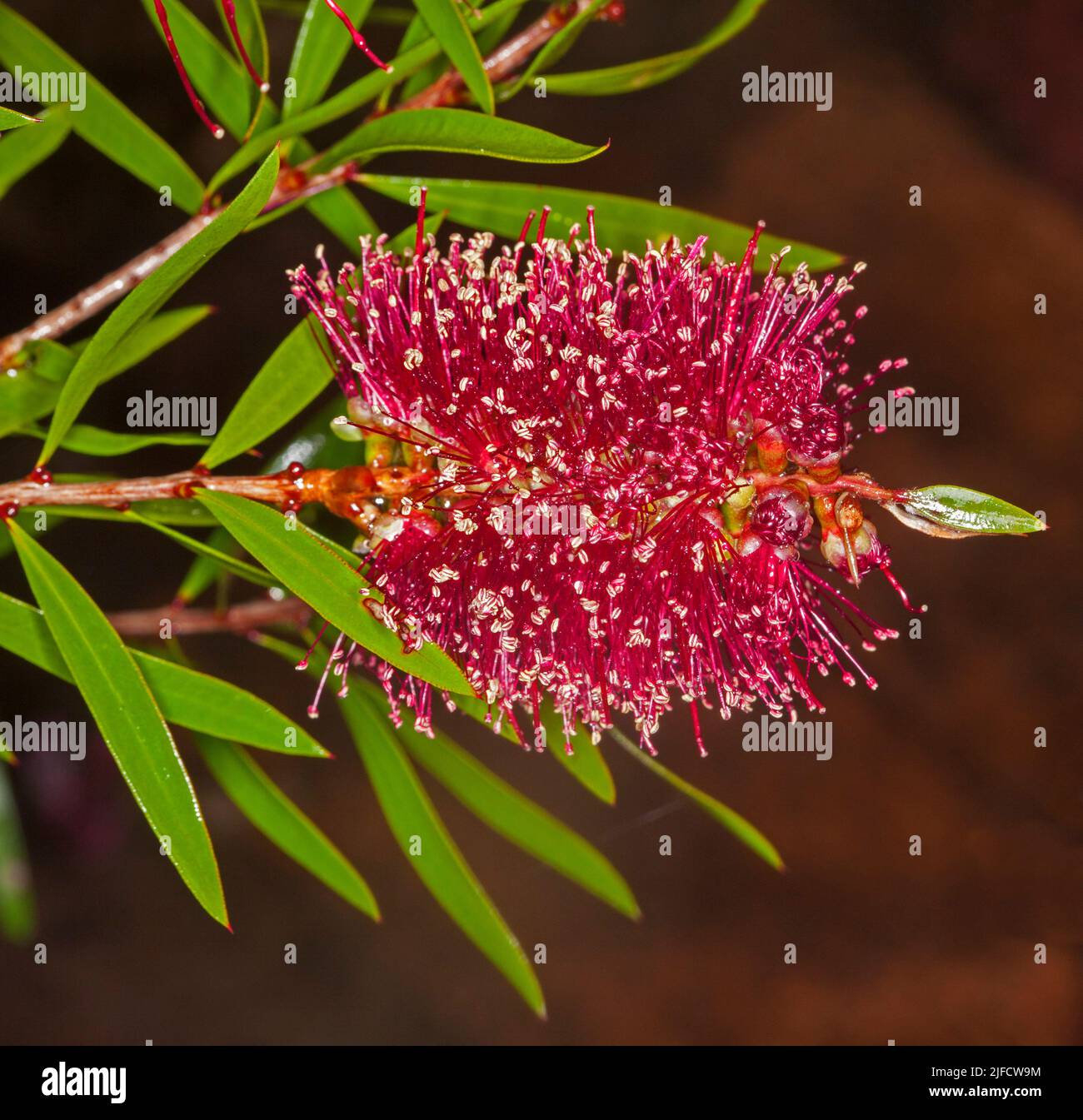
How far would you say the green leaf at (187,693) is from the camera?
78 centimetres

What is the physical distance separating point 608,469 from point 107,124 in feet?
1.97

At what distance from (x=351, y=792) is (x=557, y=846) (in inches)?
19.7

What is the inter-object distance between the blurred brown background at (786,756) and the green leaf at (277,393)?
58 centimetres

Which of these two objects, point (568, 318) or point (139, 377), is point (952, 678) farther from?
point (139, 377)

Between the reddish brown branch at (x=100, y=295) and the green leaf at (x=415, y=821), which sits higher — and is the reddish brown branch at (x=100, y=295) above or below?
above

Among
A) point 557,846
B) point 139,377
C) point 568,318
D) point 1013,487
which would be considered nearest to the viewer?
point 568,318

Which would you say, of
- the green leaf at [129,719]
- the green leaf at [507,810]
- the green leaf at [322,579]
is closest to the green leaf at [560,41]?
the green leaf at [322,579]

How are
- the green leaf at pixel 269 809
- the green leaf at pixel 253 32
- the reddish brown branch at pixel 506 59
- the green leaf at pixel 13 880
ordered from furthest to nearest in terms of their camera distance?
the green leaf at pixel 13 880 → the green leaf at pixel 269 809 → the reddish brown branch at pixel 506 59 → the green leaf at pixel 253 32

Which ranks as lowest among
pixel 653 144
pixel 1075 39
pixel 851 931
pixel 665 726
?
pixel 851 931

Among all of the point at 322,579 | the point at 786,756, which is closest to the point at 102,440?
the point at 322,579

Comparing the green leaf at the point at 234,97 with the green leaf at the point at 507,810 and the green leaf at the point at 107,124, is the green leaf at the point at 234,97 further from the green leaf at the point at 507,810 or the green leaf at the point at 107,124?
the green leaf at the point at 507,810

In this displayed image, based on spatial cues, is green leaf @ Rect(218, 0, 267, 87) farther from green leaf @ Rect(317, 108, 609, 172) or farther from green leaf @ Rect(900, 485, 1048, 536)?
green leaf @ Rect(900, 485, 1048, 536)

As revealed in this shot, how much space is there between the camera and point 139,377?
4.26ft
